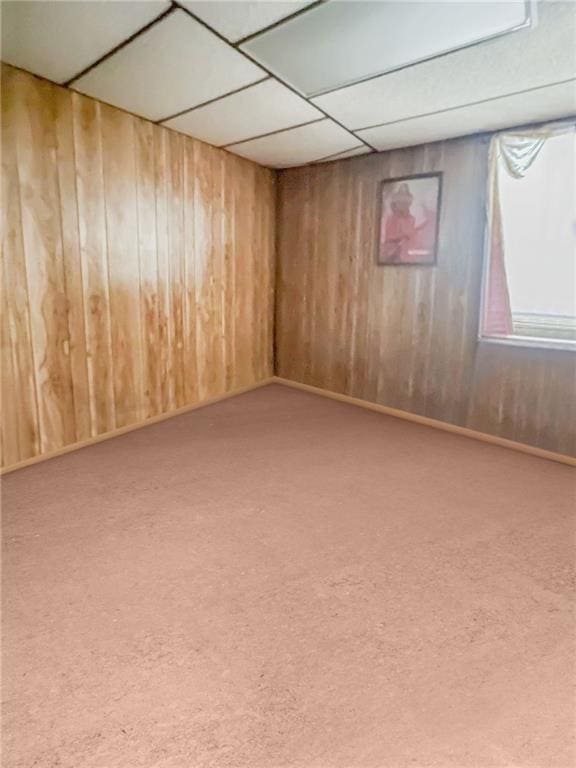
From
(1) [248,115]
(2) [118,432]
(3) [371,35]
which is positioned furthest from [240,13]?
(2) [118,432]

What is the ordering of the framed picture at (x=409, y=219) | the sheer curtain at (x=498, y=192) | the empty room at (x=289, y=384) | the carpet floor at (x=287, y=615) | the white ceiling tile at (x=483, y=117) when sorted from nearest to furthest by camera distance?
the carpet floor at (x=287, y=615), the empty room at (x=289, y=384), the white ceiling tile at (x=483, y=117), the sheer curtain at (x=498, y=192), the framed picture at (x=409, y=219)

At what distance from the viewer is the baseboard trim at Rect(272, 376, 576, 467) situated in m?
2.88

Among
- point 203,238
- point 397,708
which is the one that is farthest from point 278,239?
point 397,708

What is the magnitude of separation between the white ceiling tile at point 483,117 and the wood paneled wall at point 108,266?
53.7 inches

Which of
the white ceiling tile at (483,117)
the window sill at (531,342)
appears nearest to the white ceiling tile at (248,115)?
the white ceiling tile at (483,117)

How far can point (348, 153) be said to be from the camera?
11.6ft

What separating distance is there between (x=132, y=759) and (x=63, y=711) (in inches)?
9.6

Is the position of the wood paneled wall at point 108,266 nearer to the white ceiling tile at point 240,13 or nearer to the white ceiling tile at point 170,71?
the white ceiling tile at point 170,71

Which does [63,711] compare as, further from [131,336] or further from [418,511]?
[131,336]

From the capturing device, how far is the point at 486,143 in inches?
116

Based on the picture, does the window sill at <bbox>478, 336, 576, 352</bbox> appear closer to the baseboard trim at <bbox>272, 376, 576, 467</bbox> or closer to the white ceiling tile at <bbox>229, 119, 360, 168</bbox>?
the baseboard trim at <bbox>272, 376, 576, 467</bbox>

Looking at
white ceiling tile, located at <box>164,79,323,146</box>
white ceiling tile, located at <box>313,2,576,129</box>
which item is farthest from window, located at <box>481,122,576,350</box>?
white ceiling tile, located at <box>164,79,323,146</box>

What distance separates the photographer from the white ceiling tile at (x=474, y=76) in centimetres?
180

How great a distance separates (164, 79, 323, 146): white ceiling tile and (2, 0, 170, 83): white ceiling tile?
2.27 ft
